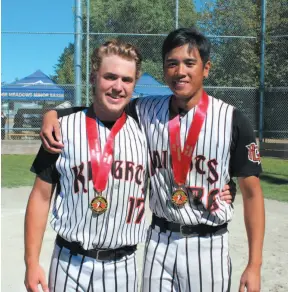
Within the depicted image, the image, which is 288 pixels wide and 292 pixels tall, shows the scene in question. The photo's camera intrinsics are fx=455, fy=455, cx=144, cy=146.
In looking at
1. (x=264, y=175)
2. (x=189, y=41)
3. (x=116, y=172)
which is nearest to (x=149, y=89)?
(x=264, y=175)

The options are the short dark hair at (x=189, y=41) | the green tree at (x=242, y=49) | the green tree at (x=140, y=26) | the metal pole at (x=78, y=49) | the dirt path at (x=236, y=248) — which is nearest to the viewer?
the short dark hair at (x=189, y=41)

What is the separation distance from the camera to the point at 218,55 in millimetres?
15898

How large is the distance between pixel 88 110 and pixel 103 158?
34 centimetres

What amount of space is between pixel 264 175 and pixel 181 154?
9910 mm

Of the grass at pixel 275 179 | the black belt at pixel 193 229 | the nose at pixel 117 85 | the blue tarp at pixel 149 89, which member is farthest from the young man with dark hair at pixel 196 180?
the blue tarp at pixel 149 89

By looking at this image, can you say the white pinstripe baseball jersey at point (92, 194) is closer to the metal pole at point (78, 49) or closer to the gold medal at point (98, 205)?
the gold medal at point (98, 205)

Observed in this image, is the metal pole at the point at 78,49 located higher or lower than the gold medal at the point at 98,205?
higher

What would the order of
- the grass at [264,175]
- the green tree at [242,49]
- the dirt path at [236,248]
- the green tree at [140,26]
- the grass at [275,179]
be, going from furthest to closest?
the green tree at [242,49]
the green tree at [140,26]
the grass at [264,175]
the grass at [275,179]
the dirt path at [236,248]

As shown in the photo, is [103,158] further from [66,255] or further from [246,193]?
[246,193]

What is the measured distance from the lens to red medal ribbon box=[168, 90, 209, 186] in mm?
2463

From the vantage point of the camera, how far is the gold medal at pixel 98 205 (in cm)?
231

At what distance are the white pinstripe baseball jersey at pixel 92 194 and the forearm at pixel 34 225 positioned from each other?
72mm

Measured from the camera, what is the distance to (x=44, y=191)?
93.8 inches

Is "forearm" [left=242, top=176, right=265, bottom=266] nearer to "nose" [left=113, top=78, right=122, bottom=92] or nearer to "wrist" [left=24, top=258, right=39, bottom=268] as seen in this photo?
"nose" [left=113, top=78, right=122, bottom=92]
